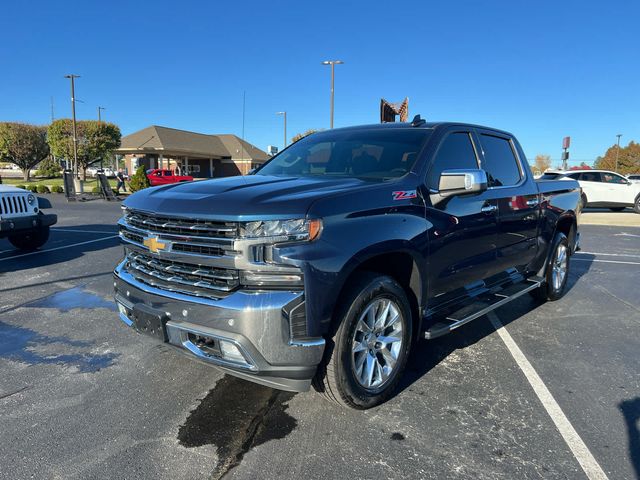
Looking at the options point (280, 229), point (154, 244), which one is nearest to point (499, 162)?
point (280, 229)

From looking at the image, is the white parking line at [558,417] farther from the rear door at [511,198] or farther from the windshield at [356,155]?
the windshield at [356,155]

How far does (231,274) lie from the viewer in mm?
2619

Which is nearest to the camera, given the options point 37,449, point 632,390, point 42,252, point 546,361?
point 37,449

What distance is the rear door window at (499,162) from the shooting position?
443 cm

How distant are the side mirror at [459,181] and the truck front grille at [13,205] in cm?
716

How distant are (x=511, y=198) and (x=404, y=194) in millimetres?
1782

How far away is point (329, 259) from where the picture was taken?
2.62 m

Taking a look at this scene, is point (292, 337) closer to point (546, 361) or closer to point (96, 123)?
point (546, 361)

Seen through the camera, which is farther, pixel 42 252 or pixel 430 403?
pixel 42 252

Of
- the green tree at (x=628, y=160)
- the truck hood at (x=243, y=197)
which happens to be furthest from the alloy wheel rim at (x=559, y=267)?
the green tree at (x=628, y=160)

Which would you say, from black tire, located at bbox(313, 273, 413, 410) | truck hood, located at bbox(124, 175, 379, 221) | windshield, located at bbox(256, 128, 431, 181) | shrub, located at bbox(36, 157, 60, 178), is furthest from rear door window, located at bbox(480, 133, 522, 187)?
shrub, located at bbox(36, 157, 60, 178)

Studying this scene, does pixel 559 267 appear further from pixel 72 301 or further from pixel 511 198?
pixel 72 301

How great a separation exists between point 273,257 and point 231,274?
28 cm

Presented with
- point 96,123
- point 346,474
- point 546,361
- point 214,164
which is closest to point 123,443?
point 346,474
